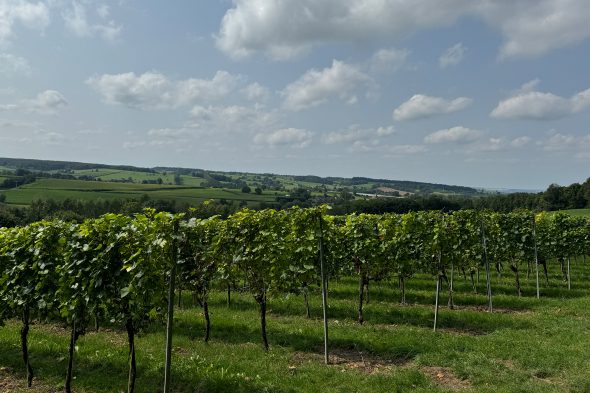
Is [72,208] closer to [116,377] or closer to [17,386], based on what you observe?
[17,386]

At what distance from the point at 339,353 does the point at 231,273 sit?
3.62 meters

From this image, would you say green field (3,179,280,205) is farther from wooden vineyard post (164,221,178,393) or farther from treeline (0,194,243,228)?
wooden vineyard post (164,221,178,393)

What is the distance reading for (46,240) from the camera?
9.16m

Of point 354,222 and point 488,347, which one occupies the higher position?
point 354,222

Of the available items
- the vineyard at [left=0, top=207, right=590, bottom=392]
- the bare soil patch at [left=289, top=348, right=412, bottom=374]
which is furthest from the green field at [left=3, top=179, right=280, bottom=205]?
the bare soil patch at [left=289, top=348, right=412, bottom=374]

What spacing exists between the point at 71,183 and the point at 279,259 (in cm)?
11693

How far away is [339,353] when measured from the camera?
444 inches

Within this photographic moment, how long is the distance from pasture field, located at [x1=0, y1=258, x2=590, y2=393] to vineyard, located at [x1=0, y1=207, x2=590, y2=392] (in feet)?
0.34

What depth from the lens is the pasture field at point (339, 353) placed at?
28.4 ft

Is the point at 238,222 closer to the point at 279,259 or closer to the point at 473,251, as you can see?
the point at 279,259

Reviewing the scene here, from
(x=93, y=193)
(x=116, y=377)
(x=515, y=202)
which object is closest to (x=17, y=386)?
(x=116, y=377)

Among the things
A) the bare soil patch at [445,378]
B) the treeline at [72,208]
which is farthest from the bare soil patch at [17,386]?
the treeline at [72,208]

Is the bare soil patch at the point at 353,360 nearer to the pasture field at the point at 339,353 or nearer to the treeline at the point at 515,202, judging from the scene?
the pasture field at the point at 339,353

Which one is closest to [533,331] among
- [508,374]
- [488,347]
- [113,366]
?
[488,347]
